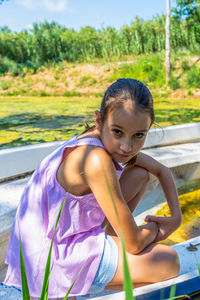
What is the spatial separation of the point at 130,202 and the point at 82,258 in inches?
16.7

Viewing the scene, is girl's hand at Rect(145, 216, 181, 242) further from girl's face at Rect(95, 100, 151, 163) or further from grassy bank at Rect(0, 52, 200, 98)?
grassy bank at Rect(0, 52, 200, 98)

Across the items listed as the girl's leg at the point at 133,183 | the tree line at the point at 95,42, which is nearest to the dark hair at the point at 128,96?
the girl's leg at the point at 133,183

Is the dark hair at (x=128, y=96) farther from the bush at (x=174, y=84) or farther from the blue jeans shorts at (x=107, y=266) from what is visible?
the bush at (x=174, y=84)

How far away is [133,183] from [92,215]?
286 millimetres

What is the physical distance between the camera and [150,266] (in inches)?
49.9

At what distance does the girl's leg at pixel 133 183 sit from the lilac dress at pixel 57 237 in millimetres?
228

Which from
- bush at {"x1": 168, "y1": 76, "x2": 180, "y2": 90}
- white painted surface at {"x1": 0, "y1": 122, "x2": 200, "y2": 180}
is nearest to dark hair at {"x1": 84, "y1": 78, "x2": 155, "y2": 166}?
white painted surface at {"x1": 0, "y1": 122, "x2": 200, "y2": 180}

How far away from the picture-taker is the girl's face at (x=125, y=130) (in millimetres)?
1172

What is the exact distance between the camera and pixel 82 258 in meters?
1.21

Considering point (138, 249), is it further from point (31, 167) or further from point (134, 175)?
point (31, 167)

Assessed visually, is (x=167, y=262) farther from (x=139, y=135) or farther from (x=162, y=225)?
(x=139, y=135)

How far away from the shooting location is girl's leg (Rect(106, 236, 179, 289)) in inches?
49.5

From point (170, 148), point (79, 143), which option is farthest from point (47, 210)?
point (170, 148)

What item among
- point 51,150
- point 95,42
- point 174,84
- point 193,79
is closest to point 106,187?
point 51,150
